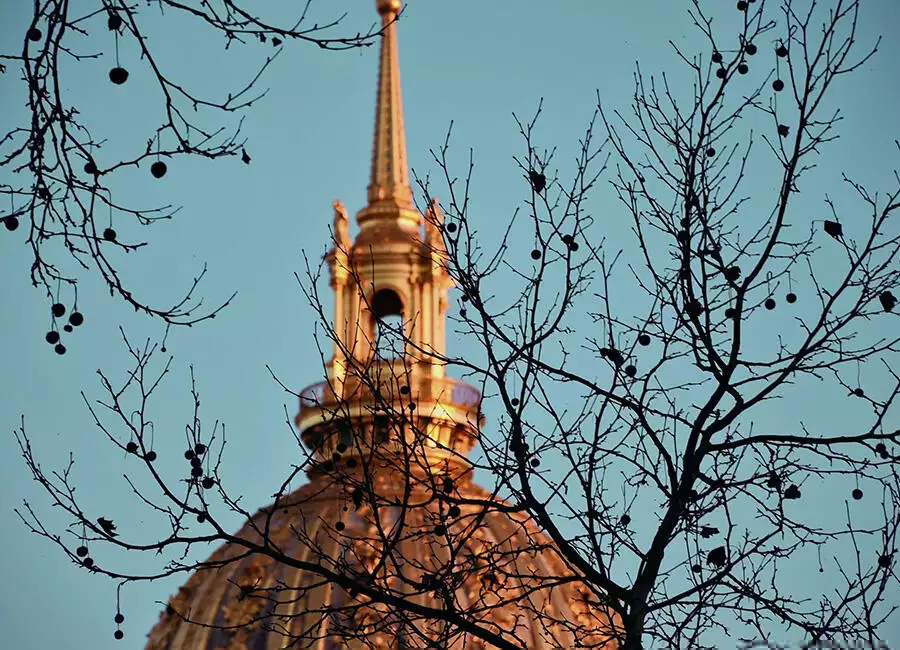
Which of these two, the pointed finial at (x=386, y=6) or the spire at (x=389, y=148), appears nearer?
the pointed finial at (x=386, y=6)

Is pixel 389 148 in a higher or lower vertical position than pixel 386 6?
lower

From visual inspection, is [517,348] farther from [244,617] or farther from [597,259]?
[244,617]

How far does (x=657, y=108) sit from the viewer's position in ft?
47.6

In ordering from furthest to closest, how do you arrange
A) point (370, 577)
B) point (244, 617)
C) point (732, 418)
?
point (244, 617), point (732, 418), point (370, 577)

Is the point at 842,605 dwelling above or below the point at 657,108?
below

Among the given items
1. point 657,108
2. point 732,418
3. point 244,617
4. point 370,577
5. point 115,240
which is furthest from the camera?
point 244,617

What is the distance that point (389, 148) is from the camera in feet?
271

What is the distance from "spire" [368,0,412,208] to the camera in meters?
81.4

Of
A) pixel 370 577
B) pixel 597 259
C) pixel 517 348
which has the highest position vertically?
pixel 597 259

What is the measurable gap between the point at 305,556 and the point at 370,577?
53.1 meters

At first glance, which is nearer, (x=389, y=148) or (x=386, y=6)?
(x=386, y=6)

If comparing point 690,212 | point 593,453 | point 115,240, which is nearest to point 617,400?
point 593,453

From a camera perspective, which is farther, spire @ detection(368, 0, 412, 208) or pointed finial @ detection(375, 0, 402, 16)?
spire @ detection(368, 0, 412, 208)

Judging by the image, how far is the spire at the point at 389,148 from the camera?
3206 inches
